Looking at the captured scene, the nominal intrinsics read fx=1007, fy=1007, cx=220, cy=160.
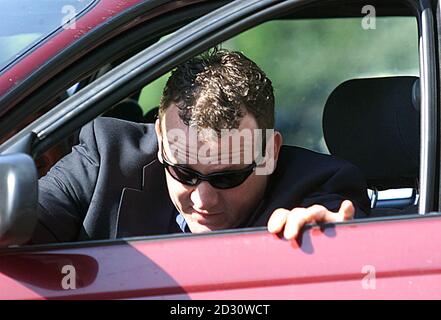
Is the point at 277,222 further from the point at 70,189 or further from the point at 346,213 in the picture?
the point at 70,189

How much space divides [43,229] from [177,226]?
35cm

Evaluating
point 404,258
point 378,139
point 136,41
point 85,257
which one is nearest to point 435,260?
point 404,258

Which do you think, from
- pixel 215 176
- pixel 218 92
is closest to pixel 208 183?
pixel 215 176

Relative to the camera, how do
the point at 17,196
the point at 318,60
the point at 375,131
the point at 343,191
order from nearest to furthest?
1. the point at 17,196
2. the point at 343,191
3. the point at 375,131
4. the point at 318,60

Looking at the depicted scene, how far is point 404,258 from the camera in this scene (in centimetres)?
196

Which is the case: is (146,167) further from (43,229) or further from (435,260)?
(435,260)

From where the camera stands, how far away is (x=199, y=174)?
2.40 metres

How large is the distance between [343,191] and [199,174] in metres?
0.39

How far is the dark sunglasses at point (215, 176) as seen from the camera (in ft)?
7.88

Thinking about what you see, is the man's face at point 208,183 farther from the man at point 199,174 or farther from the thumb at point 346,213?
the thumb at point 346,213

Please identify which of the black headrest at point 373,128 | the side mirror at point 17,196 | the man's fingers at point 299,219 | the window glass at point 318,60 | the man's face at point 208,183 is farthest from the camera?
the window glass at point 318,60

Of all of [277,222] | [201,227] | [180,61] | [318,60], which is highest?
[318,60]

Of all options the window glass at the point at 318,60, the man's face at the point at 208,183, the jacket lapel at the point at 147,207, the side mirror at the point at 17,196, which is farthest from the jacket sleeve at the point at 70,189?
the window glass at the point at 318,60

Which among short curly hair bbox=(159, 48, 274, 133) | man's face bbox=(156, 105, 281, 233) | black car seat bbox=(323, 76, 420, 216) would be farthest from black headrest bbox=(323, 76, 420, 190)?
man's face bbox=(156, 105, 281, 233)
